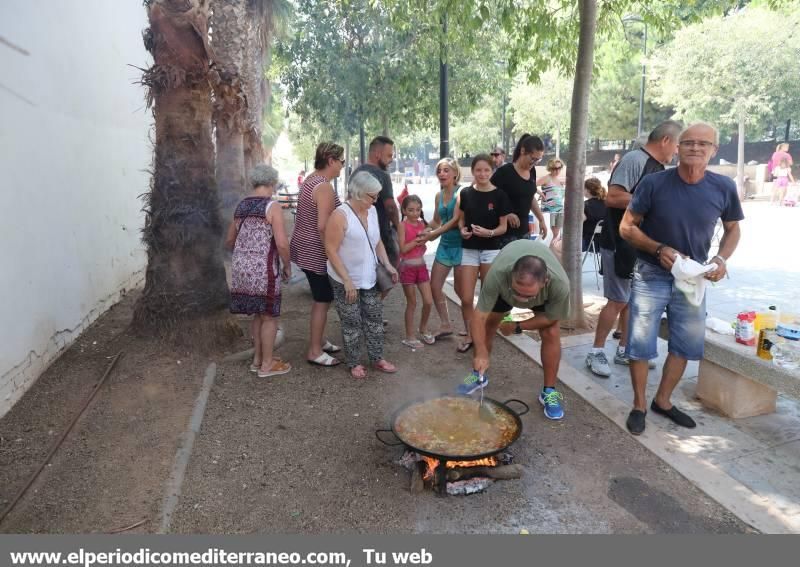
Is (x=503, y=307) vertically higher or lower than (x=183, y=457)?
higher

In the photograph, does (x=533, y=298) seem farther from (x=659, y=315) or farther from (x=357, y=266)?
(x=357, y=266)

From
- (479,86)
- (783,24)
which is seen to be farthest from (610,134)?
(479,86)

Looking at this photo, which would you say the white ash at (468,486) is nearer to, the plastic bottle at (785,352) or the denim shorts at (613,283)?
the plastic bottle at (785,352)

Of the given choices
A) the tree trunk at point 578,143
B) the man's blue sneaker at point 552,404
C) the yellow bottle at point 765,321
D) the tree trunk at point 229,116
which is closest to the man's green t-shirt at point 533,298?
the man's blue sneaker at point 552,404

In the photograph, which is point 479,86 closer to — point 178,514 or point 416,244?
point 416,244

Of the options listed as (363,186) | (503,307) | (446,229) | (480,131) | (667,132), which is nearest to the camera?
(503,307)

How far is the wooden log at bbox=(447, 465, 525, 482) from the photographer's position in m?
3.10

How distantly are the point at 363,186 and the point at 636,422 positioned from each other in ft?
8.63

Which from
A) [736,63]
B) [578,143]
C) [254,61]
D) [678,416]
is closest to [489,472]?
[678,416]

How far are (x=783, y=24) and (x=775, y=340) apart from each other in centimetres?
2020

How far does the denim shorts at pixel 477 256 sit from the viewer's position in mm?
4758

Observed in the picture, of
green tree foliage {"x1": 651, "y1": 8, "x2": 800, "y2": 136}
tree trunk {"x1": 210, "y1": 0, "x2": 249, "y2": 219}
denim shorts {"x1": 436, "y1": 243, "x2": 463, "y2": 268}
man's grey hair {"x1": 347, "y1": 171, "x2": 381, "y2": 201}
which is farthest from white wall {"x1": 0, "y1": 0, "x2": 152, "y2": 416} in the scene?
green tree foliage {"x1": 651, "y1": 8, "x2": 800, "y2": 136}

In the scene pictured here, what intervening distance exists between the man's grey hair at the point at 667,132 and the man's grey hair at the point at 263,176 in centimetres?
298

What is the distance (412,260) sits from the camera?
5.14 meters
